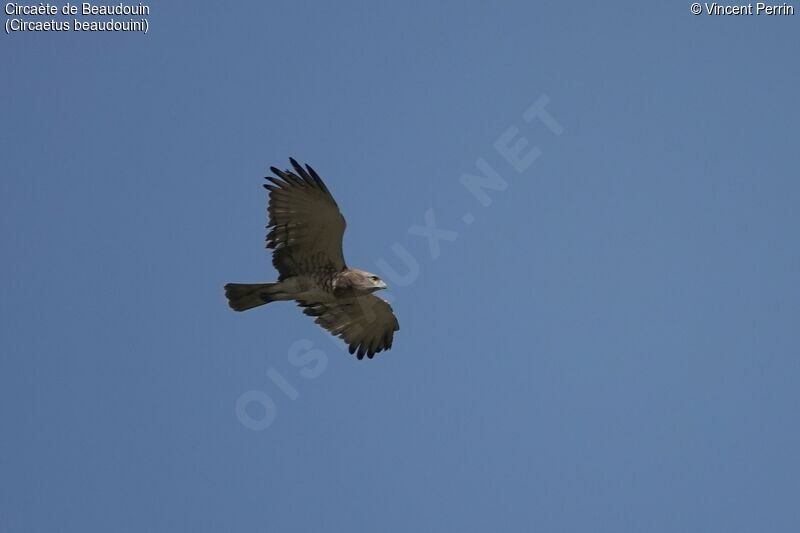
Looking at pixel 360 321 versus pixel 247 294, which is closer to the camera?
pixel 247 294

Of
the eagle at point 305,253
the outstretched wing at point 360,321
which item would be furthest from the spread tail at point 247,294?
the outstretched wing at point 360,321

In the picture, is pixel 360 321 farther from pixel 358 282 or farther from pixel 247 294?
pixel 247 294

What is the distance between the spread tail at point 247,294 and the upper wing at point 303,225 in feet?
0.88

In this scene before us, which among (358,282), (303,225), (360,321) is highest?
(303,225)

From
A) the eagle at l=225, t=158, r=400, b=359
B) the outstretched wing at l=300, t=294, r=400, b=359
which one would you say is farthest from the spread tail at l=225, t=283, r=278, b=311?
the outstretched wing at l=300, t=294, r=400, b=359

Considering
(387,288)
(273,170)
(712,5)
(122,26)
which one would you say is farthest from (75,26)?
(712,5)

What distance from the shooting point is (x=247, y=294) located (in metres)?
16.7

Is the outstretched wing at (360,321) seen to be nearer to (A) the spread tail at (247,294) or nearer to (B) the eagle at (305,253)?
(B) the eagle at (305,253)

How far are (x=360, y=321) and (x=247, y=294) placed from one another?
6.84 feet

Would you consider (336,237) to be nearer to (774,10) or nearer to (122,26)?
(122,26)

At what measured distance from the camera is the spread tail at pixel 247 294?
1664 cm

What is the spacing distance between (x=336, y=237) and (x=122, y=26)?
764cm

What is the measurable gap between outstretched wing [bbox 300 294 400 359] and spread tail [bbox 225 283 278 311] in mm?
834

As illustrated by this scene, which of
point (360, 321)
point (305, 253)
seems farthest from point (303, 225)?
point (360, 321)
